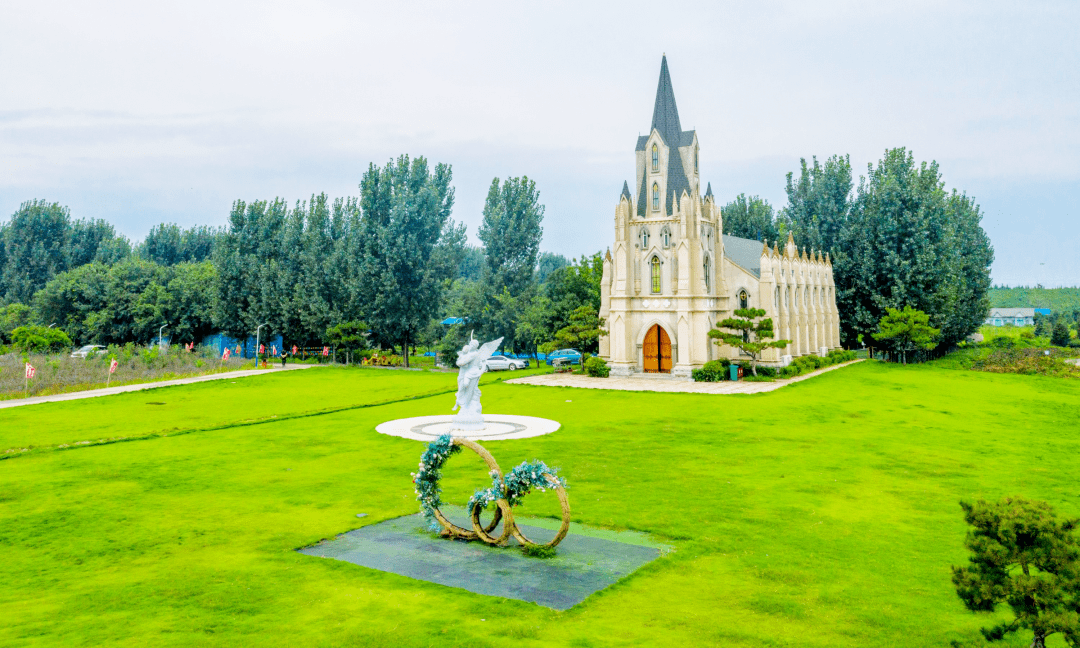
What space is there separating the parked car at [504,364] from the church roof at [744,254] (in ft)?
53.8

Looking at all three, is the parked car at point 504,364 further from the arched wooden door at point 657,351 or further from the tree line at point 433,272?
the arched wooden door at point 657,351

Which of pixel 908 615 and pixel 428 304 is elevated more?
pixel 428 304

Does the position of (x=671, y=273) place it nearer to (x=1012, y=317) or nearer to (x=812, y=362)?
(x=812, y=362)

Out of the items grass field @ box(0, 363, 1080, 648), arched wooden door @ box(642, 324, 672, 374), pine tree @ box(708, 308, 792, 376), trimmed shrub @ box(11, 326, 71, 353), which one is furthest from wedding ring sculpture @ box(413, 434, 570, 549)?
trimmed shrub @ box(11, 326, 71, 353)

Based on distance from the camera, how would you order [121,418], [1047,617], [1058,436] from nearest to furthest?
[1047,617] < [1058,436] < [121,418]

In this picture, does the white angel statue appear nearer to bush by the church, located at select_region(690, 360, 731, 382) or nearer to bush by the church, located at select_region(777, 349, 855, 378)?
bush by the church, located at select_region(690, 360, 731, 382)

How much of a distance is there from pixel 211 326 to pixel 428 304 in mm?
22487

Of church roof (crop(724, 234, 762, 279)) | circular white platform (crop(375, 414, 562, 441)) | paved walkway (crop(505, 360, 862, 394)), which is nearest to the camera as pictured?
circular white platform (crop(375, 414, 562, 441))

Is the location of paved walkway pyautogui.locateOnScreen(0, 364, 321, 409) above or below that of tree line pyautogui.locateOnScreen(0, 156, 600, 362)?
below

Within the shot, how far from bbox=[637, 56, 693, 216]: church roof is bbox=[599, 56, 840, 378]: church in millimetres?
62

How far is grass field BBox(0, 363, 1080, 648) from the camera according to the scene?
360 inches

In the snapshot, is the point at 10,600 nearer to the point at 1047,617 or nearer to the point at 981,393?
the point at 1047,617

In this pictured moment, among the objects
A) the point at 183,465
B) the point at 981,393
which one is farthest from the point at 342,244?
the point at 981,393

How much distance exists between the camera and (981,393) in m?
34.2
